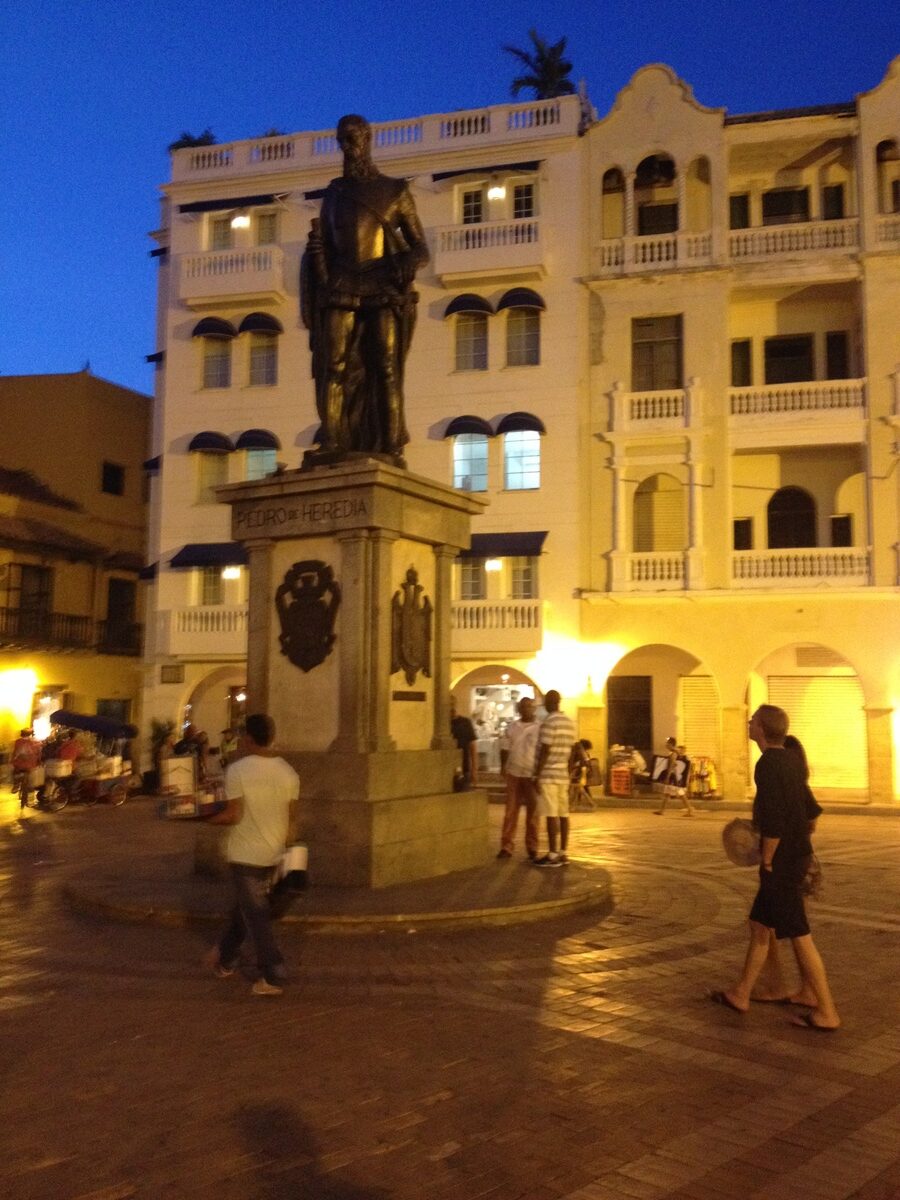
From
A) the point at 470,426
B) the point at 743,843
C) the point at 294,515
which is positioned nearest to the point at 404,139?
the point at 470,426

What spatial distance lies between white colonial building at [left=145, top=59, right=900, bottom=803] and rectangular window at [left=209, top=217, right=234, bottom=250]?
3.30ft

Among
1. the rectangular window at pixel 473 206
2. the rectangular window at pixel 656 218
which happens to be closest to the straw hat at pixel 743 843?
the rectangular window at pixel 656 218

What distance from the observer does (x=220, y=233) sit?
104 ft

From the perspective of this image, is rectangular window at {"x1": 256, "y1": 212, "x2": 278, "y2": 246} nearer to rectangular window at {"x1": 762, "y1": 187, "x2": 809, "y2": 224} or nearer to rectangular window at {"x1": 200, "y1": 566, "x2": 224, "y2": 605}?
rectangular window at {"x1": 200, "y1": 566, "x2": 224, "y2": 605}

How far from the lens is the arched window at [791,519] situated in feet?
91.9

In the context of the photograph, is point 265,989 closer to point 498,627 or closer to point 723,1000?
point 723,1000

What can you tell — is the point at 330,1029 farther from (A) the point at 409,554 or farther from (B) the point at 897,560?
(B) the point at 897,560

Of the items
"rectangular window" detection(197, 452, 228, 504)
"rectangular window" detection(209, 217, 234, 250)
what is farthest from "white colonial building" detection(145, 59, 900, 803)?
"rectangular window" detection(209, 217, 234, 250)

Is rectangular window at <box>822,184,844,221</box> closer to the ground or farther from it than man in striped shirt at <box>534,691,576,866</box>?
farther from it

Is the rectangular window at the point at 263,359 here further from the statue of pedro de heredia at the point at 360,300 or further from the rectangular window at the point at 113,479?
the statue of pedro de heredia at the point at 360,300

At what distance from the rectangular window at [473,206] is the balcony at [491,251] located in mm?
882

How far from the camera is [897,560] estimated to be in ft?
84.8

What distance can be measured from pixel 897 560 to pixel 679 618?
4961 mm

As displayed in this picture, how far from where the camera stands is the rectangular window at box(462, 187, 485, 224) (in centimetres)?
2983
